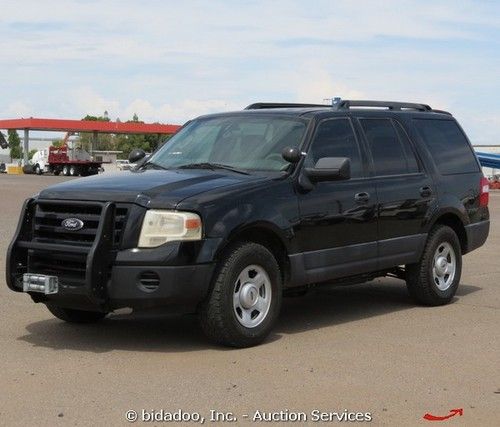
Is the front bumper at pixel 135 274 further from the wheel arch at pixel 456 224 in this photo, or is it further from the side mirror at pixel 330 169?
the wheel arch at pixel 456 224

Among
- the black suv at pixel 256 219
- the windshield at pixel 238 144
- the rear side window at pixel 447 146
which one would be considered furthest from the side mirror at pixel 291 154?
the rear side window at pixel 447 146

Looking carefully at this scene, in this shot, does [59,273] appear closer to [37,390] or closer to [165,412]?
[37,390]

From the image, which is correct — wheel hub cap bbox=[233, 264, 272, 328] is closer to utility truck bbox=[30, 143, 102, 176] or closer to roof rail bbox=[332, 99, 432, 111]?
roof rail bbox=[332, 99, 432, 111]

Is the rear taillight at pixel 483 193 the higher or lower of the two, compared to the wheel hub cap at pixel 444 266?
higher

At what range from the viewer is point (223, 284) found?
22.9 ft

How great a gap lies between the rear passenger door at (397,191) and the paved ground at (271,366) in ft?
2.09

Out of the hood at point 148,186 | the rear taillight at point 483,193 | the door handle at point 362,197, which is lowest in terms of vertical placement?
the rear taillight at point 483,193

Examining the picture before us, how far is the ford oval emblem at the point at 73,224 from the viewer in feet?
23.0

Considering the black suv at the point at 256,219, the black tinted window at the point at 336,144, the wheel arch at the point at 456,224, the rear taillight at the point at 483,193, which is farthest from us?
the rear taillight at the point at 483,193

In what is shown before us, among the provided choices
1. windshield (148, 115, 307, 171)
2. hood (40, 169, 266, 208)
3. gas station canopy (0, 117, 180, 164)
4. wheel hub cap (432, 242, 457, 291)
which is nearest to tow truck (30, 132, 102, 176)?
gas station canopy (0, 117, 180, 164)

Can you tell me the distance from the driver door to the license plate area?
1979 millimetres

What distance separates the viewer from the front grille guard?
6734 millimetres

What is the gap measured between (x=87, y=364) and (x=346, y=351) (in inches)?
75.5

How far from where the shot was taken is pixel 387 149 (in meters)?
8.98
